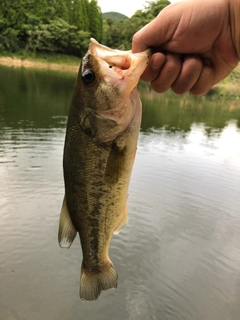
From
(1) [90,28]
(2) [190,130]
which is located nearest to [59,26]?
(1) [90,28]

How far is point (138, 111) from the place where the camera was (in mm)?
1989

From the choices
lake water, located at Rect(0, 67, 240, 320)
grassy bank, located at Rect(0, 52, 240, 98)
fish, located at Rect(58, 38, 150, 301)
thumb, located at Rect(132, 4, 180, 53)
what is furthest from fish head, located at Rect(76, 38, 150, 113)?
grassy bank, located at Rect(0, 52, 240, 98)

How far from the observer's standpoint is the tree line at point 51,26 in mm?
55969

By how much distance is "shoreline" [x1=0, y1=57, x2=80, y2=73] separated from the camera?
171 feet

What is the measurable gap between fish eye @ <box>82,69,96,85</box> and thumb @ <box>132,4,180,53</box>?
56 cm

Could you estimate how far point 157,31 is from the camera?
90.0 inches

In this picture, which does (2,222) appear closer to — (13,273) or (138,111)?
(13,273)

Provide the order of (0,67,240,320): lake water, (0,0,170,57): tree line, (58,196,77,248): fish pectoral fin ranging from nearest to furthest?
(58,196,77,248): fish pectoral fin
(0,67,240,320): lake water
(0,0,170,57): tree line

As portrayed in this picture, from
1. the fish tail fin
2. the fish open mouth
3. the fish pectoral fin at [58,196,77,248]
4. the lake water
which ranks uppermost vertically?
the fish open mouth

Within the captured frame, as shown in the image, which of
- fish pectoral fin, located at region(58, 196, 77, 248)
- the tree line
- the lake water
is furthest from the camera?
the tree line

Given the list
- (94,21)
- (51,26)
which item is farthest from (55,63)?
(94,21)

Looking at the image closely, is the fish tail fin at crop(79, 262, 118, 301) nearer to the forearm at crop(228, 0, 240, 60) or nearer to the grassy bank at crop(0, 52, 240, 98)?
the forearm at crop(228, 0, 240, 60)

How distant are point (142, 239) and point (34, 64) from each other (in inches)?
2072

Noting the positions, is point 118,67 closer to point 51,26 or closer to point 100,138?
point 100,138
